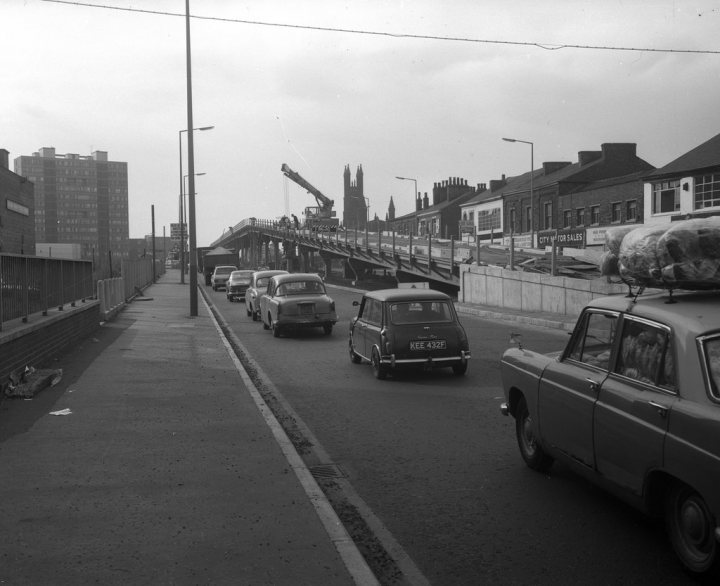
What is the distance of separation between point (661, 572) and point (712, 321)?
149cm

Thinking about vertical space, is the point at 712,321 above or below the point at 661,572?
above

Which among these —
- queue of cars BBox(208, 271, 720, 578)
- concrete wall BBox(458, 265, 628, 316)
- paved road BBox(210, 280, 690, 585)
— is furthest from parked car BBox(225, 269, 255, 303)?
queue of cars BBox(208, 271, 720, 578)

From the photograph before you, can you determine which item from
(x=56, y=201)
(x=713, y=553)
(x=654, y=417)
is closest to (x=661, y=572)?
(x=713, y=553)

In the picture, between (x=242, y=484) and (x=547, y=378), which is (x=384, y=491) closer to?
(x=242, y=484)

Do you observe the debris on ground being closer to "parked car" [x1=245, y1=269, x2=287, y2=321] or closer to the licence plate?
the licence plate

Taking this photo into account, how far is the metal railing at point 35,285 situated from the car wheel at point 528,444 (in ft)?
23.7

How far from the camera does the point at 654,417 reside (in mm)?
4355

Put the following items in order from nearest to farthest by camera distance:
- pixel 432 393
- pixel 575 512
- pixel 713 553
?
1. pixel 713 553
2. pixel 575 512
3. pixel 432 393

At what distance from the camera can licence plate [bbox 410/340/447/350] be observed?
38.5ft

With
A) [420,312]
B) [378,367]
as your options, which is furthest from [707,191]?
[378,367]

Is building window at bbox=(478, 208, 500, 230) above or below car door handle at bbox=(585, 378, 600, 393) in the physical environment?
above

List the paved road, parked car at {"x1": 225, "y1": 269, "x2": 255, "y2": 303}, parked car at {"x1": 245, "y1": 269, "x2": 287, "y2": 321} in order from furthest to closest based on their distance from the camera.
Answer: parked car at {"x1": 225, "y1": 269, "x2": 255, "y2": 303} < parked car at {"x1": 245, "y1": 269, "x2": 287, "y2": 321} < the paved road

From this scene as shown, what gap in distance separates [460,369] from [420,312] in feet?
3.74

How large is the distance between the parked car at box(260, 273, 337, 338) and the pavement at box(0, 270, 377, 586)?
8.43m
